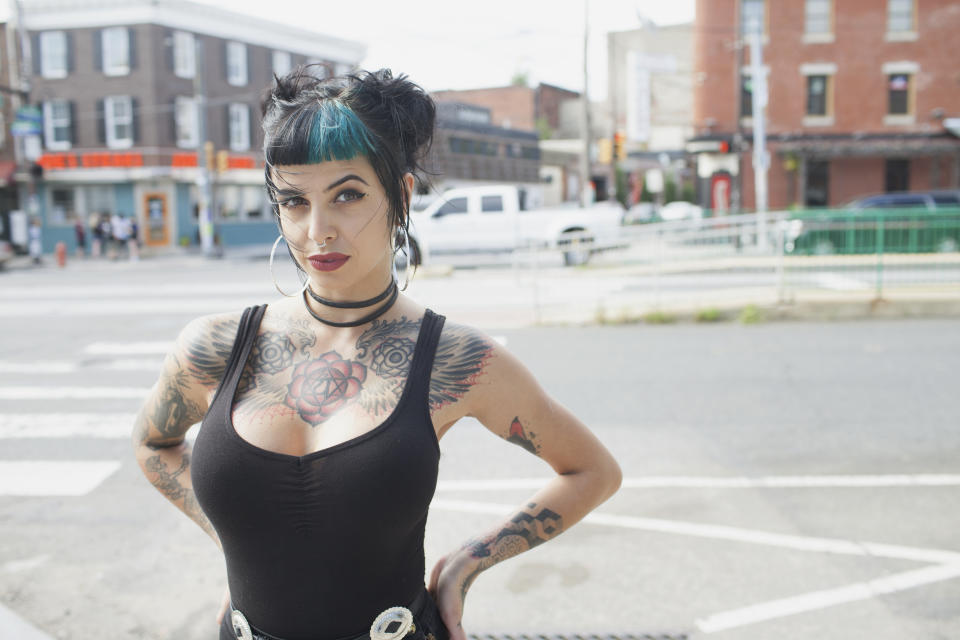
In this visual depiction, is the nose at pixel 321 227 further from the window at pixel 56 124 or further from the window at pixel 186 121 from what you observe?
the window at pixel 56 124

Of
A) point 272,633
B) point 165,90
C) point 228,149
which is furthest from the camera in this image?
point 228,149

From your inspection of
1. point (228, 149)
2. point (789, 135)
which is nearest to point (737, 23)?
point (789, 135)

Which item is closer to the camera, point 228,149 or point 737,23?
point 737,23

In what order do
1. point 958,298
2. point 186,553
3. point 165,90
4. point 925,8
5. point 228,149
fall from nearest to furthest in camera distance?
point 186,553 → point 958,298 → point 925,8 → point 165,90 → point 228,149

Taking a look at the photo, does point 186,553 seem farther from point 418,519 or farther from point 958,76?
point 958,76

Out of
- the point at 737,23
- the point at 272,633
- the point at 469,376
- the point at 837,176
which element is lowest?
the point at 272,633

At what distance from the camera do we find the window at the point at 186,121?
3525 centimetres

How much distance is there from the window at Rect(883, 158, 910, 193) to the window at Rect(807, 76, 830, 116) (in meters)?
3.30

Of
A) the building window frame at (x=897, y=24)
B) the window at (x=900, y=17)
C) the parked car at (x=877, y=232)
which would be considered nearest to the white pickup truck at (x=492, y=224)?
the parked car at (x=877, y=232)

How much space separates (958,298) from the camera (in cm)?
1236

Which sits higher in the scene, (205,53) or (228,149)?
(205,53)

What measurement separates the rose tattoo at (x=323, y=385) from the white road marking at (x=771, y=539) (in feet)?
9.69

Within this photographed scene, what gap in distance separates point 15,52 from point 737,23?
95.2 feet

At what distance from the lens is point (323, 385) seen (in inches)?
70.7
